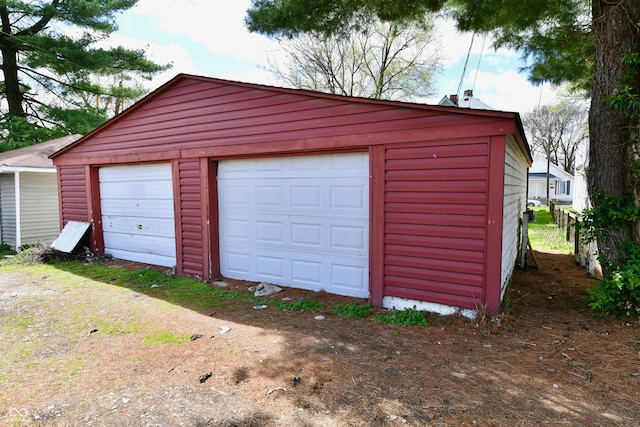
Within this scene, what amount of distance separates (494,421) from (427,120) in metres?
3.10

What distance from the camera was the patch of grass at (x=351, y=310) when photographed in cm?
446

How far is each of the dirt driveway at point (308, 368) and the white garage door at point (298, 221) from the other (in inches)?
40.8

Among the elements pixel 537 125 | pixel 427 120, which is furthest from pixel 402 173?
pixel 537 125

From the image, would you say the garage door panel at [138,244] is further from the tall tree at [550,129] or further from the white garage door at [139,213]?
the tall tree at [550,129]

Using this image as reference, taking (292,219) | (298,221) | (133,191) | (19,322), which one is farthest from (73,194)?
(298,221)

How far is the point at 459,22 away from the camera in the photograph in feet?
19.6

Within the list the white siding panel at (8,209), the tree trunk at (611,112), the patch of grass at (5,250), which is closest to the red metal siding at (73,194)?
the patch of grass at (5,250)

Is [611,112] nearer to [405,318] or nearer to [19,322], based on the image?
[405,318]

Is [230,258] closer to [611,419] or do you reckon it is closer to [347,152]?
[347,152]

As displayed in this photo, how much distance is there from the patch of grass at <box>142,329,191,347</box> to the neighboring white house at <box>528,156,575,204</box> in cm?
3634

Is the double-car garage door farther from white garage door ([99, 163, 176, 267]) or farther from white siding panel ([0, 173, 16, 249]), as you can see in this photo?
white siding panel ([0, 173, 16, 249])

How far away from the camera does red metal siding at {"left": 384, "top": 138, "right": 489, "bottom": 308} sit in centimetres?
401

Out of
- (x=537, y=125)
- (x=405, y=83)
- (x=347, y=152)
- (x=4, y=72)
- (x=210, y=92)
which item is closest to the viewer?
(x=347, y=152)

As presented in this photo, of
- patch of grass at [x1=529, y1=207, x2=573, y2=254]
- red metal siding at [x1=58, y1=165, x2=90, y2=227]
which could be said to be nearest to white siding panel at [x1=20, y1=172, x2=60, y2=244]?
red metal siding at [x1=58, y1=165, x2=90, y2=227]
